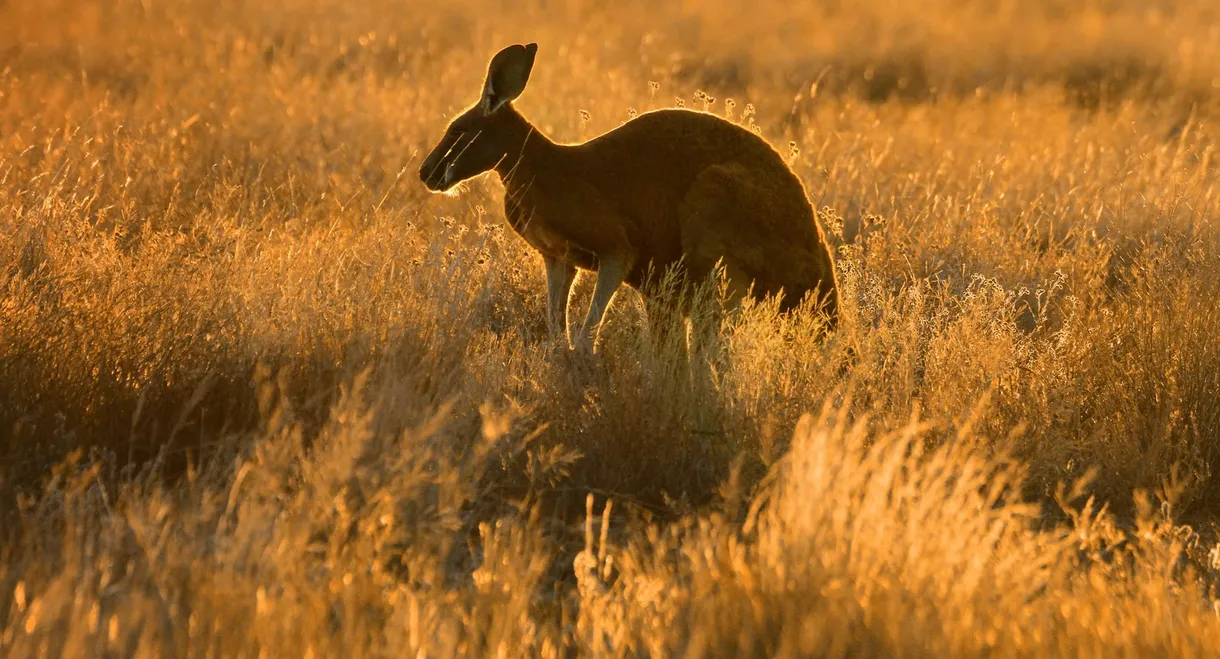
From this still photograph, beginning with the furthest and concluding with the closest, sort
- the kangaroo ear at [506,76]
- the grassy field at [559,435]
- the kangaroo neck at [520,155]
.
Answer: the kangaroo neck at [520,155] → the kangaroo ear at [506,76] → the grassy field at [559,435]

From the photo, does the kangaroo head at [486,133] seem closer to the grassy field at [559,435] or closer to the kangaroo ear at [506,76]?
the kangaroo ear at [506,76]

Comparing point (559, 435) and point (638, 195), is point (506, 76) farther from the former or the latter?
point (559, 435)

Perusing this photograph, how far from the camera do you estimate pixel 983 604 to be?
12.8 feet

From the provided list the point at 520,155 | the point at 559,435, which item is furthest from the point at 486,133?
the point at 559,435

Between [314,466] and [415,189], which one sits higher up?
[314,466]

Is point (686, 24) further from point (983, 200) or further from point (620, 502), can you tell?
point (620, 502)

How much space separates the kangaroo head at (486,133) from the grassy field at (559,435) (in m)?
0.36

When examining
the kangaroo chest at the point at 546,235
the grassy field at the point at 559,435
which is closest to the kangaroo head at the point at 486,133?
the kangaroo chest at the point at 546,235

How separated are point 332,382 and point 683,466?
1305mm

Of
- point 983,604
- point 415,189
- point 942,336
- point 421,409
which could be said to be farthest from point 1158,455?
point 415,189

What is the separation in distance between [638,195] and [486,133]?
2.22 ft

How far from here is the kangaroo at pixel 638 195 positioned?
6.33 meters

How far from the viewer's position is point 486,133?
6.45m

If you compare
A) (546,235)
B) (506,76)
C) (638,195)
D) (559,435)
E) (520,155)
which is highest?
(506,76)
